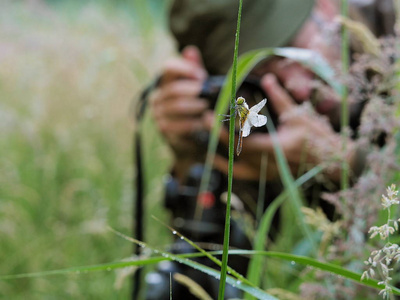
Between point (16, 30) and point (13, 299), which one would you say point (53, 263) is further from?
point (16, 30)

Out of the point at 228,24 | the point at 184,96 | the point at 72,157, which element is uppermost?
the point at 228,24

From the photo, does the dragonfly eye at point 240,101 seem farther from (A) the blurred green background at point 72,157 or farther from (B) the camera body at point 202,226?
(A) the blurred green background at point 72,157

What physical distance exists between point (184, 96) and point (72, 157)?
1.06 meters

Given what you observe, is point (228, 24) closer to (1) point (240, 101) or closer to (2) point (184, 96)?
(2) point (184, 96)

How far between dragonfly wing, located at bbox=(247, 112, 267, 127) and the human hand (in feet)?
2.77

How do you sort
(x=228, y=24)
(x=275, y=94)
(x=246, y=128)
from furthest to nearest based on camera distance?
(x=228, y=24) → (x=275, y=94) → (x=246, y=128)

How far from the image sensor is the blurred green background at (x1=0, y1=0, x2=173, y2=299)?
1414 mm

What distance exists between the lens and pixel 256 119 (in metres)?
0.22

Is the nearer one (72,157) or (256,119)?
(256,119)

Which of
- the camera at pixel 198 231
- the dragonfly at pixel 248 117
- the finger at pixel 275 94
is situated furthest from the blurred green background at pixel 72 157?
the dragonfly at pixel 248 117

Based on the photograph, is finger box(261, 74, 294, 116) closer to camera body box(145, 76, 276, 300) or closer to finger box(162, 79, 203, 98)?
camera body box(145, 76, 276, 300)

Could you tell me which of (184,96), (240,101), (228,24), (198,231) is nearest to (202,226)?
(198,231)

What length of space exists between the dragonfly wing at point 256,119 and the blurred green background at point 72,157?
37.8 inches

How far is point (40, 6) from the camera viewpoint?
13.2ft
